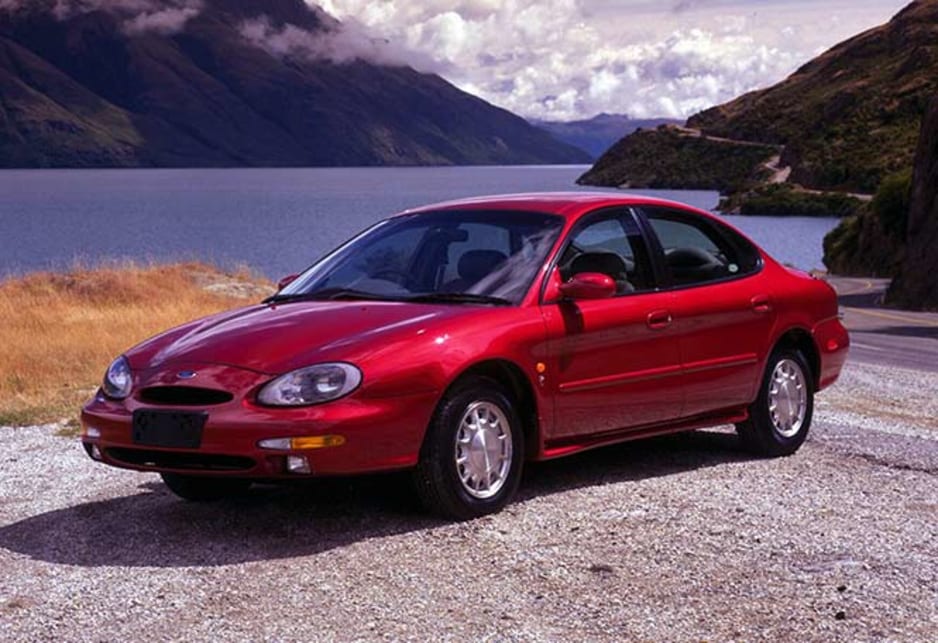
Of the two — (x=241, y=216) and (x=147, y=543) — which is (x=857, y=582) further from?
(x=241, y=216)

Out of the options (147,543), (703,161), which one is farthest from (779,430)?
(703,161)

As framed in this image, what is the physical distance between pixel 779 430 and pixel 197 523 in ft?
11.7

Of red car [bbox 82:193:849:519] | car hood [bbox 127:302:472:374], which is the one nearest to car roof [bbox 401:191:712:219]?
red car [bbox 82:193:849:519]

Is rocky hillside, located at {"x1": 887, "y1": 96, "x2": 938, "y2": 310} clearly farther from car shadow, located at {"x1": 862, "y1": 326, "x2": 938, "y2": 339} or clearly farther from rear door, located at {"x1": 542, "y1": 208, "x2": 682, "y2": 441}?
rear door, located at {"x1": 542, "y1": 208, "x2": 682, "y2": 441}

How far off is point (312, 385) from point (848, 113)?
136 meters

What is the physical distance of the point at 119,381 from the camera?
6.78 metres

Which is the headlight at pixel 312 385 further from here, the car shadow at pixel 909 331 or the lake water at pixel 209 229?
the lake water at pixel 209 229

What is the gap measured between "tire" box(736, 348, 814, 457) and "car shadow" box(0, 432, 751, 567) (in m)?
0.45

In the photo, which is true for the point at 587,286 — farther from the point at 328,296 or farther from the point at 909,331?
the point at 909,331

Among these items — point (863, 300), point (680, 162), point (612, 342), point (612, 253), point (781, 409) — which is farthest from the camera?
point (680, 162)

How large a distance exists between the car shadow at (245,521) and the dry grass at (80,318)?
153 inches

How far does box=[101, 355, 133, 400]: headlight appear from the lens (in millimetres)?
6676

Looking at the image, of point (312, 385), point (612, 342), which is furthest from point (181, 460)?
point (612, 342)

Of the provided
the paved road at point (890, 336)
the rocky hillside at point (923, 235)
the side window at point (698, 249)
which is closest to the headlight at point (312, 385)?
the side window at point (698, 249)
